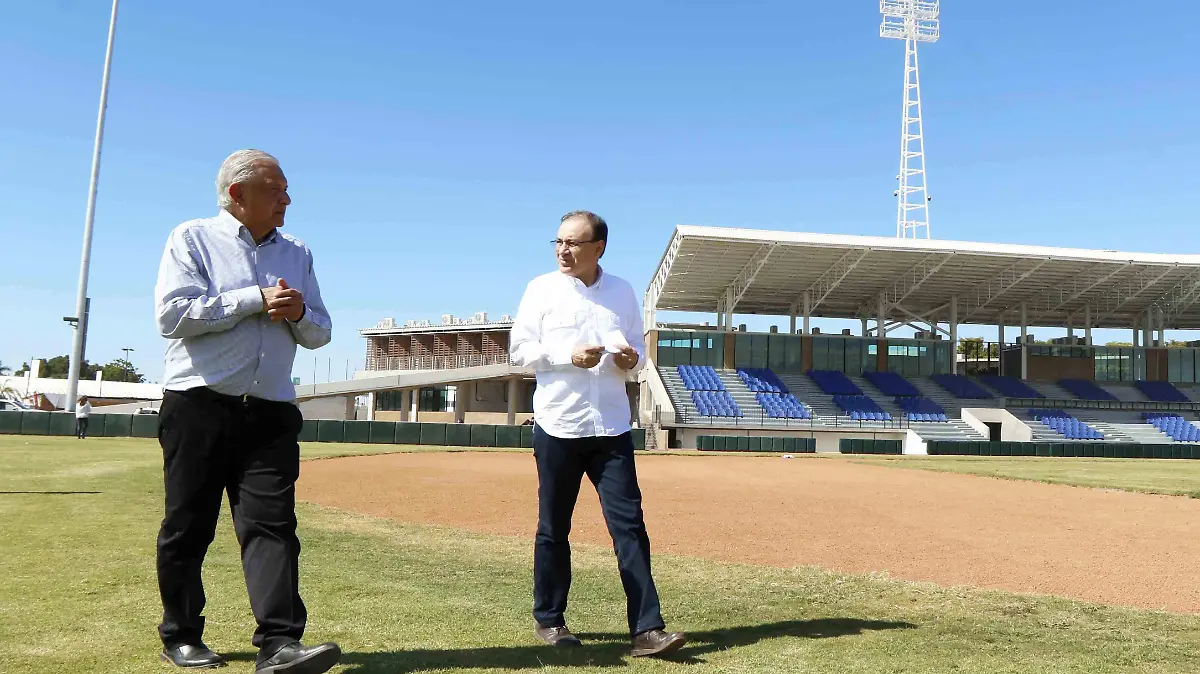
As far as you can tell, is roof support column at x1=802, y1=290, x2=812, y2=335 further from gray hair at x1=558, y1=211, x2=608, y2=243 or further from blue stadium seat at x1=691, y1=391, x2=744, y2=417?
A: gray hair at x1=558, y1=211, x2=608, y2=243

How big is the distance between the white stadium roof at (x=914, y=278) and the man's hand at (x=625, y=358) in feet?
105

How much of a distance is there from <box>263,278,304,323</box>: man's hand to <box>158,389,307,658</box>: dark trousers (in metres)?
0.35

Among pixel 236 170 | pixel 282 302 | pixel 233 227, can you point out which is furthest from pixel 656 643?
pixel 236 170

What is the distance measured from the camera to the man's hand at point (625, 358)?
12.4 ft

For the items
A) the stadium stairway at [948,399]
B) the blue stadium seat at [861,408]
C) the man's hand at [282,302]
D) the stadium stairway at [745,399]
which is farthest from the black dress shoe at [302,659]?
the stadium stairway at [948,399]

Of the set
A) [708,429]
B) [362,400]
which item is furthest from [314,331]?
[362,400]

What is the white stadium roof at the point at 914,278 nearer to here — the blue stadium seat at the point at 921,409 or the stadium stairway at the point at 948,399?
the stadium stairway at the point at 948,399

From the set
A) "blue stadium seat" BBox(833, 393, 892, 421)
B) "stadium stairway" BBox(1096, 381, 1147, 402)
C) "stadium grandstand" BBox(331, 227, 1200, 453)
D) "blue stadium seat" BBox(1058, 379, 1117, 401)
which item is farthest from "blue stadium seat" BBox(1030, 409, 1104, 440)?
"blue stadium seat" BBox(833, 393, 892, 421)

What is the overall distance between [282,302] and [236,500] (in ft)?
2.60

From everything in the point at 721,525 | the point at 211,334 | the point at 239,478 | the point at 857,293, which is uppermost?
the point at 857,293

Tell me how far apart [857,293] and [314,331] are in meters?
44.6

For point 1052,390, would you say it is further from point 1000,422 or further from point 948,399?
point 1000,422

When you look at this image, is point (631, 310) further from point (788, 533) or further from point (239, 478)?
point (788, 533)

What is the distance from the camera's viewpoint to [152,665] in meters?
3.17
